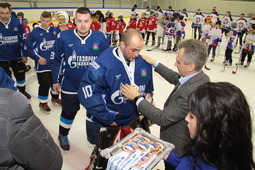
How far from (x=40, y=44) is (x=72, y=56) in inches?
54.7

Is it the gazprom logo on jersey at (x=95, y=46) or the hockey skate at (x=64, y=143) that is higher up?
the gazprom logo on jersey at (x=95, y=46)

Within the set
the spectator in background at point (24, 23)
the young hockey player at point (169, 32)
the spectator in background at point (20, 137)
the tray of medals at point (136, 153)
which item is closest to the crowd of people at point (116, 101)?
the spectator in background at point (20, 137)

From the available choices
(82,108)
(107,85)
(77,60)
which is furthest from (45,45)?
(107,85)

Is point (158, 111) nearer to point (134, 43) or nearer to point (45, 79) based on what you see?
point (134, 43)

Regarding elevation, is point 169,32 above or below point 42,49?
above

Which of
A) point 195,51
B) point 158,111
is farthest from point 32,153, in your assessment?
point 195,51

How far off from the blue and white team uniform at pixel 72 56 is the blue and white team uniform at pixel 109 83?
65 centimetres


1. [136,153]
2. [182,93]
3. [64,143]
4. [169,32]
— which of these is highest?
[169,32]

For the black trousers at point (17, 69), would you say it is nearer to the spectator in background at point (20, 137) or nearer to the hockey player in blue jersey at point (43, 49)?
the hockey player in blue jersey at point (43, 49)

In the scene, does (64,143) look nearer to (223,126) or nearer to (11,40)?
(11,40)

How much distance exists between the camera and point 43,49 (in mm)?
3432

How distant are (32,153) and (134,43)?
112 cm

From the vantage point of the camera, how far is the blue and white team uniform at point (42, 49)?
10.9 feet

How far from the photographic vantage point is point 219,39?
280 inches
